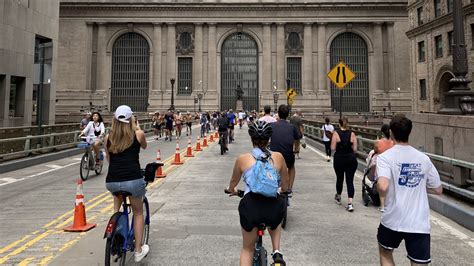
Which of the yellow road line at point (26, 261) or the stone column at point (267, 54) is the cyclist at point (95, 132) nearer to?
the yellow road line at point (26, 261)

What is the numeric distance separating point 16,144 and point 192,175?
7.89 m

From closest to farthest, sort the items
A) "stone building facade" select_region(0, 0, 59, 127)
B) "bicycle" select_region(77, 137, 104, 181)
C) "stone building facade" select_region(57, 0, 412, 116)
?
"bicycle" select_region(77, 137, 104, 181)
"stone building facade" select_region(0, 0, 59, 127)
"stone building facade" select_region(57, 0, 412, 116)

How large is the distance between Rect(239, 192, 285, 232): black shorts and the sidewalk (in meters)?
1.85

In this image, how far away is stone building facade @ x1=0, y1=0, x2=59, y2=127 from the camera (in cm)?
2327

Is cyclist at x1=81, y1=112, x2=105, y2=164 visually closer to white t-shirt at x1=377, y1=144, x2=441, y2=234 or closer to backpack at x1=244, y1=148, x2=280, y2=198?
backpack at x1=244, y1=148, x2=280, y2=198

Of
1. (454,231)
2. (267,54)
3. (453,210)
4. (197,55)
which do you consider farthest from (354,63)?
(454,231)

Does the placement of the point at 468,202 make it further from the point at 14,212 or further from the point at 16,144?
the point at 16,144

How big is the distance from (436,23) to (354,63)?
32111 millimetres

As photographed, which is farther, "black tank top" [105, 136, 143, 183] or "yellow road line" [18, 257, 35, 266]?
"yellow road line" [18, 257, 35, 266]

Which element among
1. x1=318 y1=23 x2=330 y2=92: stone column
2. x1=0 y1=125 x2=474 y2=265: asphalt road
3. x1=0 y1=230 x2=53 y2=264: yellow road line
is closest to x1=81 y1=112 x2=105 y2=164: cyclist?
x1=0 y1=125 x2=474 y2=265: asphalt road

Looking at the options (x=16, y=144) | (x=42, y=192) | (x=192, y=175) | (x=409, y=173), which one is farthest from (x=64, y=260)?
→ (x=16, y=144)

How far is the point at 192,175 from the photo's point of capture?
12.6m

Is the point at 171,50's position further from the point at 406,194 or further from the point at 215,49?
the point at 406,194

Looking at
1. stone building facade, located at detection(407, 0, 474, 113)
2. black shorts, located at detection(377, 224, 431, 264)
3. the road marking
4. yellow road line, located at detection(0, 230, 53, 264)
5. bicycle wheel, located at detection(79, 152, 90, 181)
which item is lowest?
the road marking
